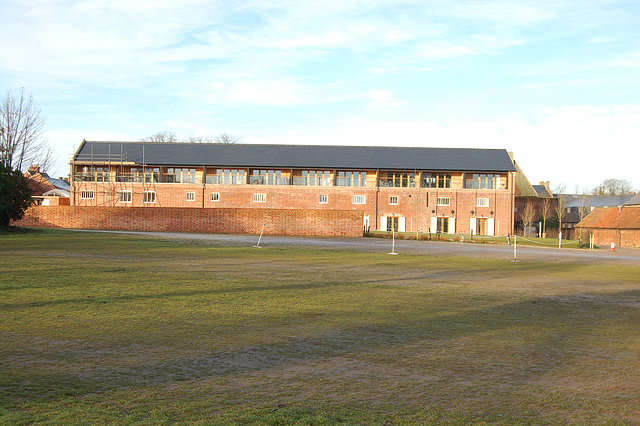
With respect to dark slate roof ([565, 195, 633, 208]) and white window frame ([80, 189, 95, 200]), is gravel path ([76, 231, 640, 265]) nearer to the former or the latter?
white window frame ([80, 189, 95, 200])

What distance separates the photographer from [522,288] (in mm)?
13547

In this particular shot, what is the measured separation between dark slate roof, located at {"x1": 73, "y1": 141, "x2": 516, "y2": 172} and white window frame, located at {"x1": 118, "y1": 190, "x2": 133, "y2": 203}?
3.80 m

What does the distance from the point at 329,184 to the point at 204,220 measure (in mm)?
20726

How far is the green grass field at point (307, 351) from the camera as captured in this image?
4.59 m

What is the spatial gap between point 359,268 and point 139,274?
22.4ft

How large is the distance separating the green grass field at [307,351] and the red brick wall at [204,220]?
25847 mm

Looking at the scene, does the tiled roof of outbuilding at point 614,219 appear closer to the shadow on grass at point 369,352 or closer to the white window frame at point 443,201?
the white window frame at point 443,201

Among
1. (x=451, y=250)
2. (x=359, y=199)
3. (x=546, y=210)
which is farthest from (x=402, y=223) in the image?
(x=451, y=250)

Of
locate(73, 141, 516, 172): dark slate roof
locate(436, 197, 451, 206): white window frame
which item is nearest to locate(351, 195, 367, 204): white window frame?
locate(73, 141, 516, 172): dark slate roof

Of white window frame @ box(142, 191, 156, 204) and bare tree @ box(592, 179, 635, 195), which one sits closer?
white window frame @ box(142, 191, 156, 204)

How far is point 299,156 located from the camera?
60562 millimetres

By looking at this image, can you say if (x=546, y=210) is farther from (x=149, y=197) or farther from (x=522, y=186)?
(x=149, y=197)

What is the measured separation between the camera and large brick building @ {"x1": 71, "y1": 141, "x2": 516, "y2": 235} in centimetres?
5741

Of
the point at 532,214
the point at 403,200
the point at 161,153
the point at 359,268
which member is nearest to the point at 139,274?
the point at 359,268
